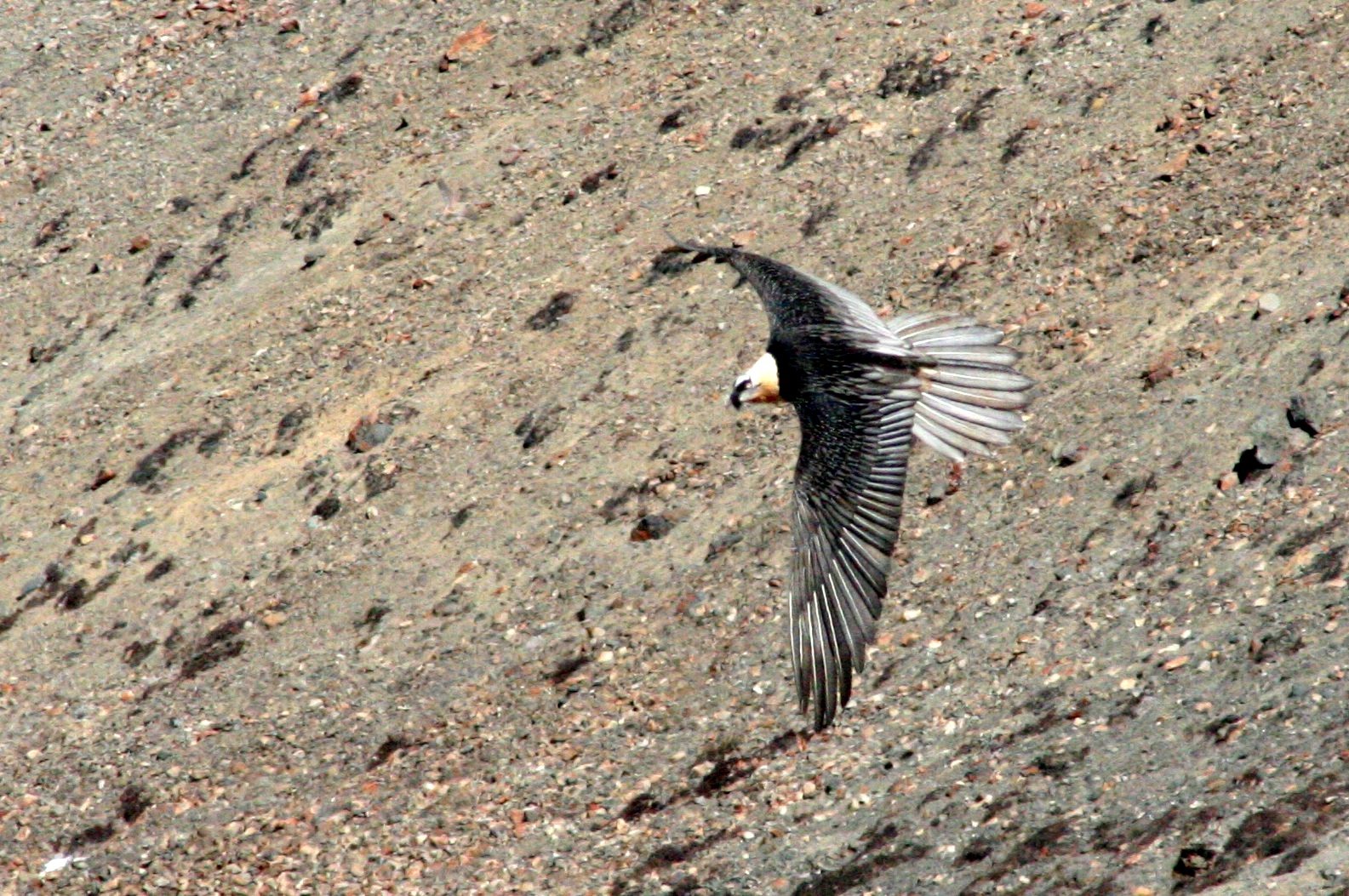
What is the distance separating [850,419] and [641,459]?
735 centimetres

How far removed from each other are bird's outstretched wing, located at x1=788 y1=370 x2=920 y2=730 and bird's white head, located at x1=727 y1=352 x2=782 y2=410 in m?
0.80

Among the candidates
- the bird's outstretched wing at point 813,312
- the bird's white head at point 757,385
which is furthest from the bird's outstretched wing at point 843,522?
the bird's white head at point 757,385

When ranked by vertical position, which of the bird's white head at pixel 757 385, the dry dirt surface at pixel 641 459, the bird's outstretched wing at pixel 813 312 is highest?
the bird's outstretched wing at pixel 813 312

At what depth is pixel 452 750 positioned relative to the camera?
14.3 m

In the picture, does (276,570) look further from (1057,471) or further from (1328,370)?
(1328,370)

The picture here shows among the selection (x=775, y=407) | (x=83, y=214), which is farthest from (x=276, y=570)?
(x=83, y=214)

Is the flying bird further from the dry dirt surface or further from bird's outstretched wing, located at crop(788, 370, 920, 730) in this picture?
the dry dirt surface

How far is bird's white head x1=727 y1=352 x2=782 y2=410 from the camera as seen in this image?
11.0 meters

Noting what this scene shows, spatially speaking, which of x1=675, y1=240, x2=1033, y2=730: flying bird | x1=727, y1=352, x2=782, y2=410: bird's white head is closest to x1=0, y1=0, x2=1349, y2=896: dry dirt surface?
x1=675, y1=240, x2=1033, y2=730: flying bird

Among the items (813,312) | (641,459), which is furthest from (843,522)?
(641,459)

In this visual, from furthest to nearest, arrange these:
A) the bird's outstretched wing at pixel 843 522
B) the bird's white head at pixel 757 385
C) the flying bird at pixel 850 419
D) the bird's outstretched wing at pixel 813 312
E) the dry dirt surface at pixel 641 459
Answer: the dry dirt surface at pixel 641 459 → the bird's white head at pixel 757 385 → the bird's outstretched wing at pixel 813 312 → the flying bird at pixel 850 419 → the bird's outstretched wing at pixel 843 522

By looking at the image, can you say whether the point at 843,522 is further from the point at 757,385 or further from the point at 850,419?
the point at 757,385

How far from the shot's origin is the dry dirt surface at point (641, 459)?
11.6 m

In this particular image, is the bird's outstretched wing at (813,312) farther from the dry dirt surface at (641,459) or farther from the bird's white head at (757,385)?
the dry dirt surface at (641,459)
